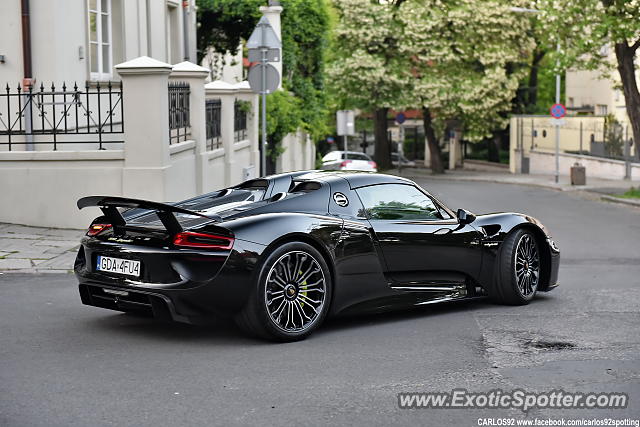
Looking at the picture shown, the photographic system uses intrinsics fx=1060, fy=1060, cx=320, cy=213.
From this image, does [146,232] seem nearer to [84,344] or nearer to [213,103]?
[84,344]

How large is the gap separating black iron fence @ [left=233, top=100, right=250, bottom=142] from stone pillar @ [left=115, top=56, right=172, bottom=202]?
6972mm

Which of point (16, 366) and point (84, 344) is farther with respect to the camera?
point (84, 344)

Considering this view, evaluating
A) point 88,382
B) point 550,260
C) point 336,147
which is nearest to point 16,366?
point 88,382

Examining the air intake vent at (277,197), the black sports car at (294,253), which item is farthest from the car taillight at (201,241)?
the air intake vent at (277,197)

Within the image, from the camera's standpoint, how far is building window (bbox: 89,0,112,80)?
18.6m

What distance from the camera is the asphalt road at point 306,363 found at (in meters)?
5.47

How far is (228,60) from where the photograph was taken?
3095cm

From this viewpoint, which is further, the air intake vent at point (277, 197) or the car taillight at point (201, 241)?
the air intake vent at point (277, 197)

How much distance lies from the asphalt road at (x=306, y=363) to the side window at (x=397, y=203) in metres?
0.84

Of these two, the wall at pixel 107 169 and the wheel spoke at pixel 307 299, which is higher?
the wall at pixel 107 169

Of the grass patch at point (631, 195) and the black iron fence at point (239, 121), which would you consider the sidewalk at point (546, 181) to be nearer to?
the grass patch at point (631, 195)

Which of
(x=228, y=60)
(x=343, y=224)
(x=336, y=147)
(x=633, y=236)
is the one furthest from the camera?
(x=336, y=147)

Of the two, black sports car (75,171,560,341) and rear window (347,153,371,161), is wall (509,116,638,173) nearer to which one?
rear window (347,153,371,161)

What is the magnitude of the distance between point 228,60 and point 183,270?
24.4 m
